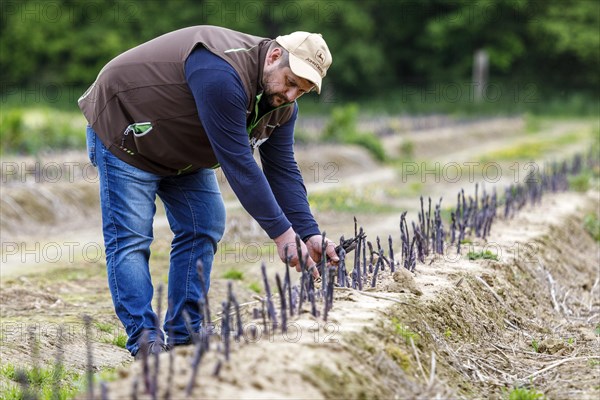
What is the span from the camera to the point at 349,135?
61.7ft

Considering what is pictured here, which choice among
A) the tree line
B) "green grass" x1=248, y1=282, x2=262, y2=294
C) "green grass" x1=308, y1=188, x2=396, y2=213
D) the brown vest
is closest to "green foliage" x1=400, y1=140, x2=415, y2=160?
"green grass" x1=308, y1=188, x2=396, y2=213

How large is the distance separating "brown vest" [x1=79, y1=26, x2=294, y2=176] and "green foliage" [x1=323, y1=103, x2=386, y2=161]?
547 inches

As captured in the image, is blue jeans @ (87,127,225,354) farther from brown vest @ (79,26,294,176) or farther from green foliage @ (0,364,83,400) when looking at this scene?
A: green foliage @ (0,364,83,400)

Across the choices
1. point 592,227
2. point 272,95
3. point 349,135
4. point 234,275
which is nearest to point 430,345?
point 272,95

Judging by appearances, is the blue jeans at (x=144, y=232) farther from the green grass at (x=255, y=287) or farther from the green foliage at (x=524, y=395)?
the green grass at (x=255, y=287)

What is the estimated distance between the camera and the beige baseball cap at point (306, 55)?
409 centimetres

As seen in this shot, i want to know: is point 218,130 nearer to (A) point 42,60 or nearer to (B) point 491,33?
(A) point 42,60

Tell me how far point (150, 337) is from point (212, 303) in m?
2.16

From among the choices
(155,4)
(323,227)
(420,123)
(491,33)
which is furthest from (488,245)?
(491,33)

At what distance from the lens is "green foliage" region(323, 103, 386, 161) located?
61.1ft

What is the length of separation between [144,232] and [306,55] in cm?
126

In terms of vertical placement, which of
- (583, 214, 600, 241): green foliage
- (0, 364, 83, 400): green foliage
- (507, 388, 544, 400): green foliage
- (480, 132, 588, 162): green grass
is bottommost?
(480, 132, 588, 162): green grass

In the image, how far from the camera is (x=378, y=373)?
3.74 m

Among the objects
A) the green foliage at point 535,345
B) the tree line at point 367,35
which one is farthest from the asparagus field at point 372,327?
the tree line at point 367,35
